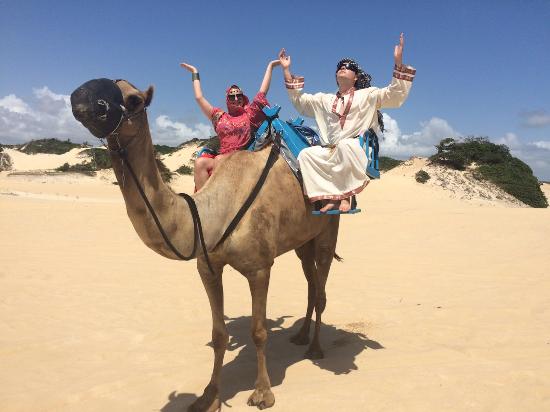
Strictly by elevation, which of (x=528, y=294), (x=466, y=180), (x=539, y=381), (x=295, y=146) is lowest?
(x=539, y=381)

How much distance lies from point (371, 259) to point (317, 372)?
5.86 meters

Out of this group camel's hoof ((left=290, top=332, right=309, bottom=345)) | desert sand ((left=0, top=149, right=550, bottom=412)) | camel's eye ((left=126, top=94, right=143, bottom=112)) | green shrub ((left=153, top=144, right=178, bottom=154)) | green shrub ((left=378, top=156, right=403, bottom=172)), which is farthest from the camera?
green shrub ((left=153, top=144, right=178, bottom=154))

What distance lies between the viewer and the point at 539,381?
3.73 m

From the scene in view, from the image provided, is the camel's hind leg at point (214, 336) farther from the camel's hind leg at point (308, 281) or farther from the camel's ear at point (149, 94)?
the camel's hind leg at point (308, 281)

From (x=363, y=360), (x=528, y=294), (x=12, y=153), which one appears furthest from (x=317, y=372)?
(x=12, y=153)

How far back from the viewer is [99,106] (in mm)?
2506

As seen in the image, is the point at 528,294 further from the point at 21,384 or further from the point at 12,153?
the point at 12,153

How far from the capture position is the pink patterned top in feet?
14.4

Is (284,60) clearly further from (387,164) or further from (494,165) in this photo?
(387,164)

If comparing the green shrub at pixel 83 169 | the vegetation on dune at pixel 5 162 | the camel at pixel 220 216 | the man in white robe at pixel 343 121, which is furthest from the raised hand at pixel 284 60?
the vegetation on dune at pixel 5 162

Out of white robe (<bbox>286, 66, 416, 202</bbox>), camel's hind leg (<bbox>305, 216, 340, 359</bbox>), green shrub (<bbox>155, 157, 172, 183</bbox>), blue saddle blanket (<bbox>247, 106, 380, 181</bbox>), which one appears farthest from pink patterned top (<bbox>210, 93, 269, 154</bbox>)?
camel's hind leg (<bbox>305, 216, 340, 359</bbox>)

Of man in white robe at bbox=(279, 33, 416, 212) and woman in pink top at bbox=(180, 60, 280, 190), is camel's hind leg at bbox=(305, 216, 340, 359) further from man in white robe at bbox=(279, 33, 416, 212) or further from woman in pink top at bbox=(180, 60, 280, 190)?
woman in pink top at bbox=(180, 60, 280, 190)

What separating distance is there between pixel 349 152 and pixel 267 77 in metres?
1.30

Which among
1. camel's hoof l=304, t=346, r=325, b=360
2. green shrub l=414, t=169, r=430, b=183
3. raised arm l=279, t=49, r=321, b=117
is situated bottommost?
camel's hoof l=304, t=346, r=325, b=360
